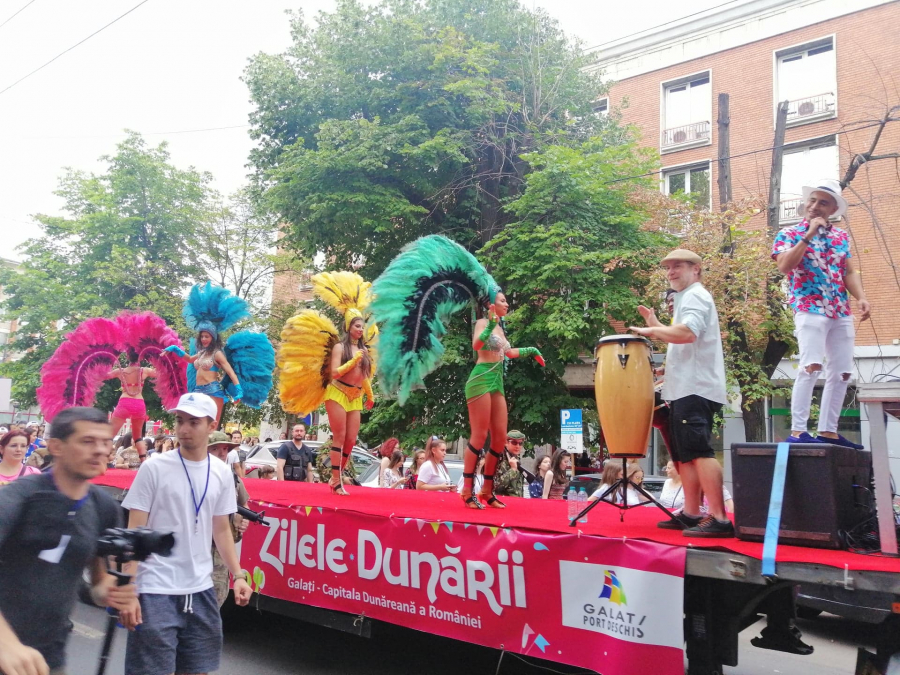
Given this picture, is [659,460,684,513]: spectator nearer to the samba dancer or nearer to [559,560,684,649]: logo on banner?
the samba dancer

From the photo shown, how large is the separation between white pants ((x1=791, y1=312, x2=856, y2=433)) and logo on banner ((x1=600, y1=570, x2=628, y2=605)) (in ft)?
5.24

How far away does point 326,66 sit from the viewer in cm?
1681

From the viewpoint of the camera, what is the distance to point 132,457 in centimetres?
1173

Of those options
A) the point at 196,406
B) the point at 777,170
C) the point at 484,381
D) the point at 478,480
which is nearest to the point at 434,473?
the point at 478,480

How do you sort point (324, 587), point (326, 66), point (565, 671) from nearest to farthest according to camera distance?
point (324, 587) < point (565, 671) < point (326, 66)

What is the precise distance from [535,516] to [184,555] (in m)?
2.46

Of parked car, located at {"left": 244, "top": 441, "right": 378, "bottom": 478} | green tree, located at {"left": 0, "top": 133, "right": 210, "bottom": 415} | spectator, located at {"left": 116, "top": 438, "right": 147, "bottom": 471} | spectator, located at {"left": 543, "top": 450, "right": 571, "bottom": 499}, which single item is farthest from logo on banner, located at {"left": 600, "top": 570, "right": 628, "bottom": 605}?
green tree, located at {"left": 0, "top": 133, "right": 210, "bottom": 415}

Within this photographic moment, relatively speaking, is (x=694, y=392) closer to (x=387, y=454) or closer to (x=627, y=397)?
(x=627, y=397)

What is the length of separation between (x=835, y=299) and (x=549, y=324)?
9557 mm

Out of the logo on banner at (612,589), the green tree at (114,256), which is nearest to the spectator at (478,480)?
the logo on banner at (612,589)

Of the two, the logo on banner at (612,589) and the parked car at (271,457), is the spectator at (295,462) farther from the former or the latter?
the logo on banner at (612,589)

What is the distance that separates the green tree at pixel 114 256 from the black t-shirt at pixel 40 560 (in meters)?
23.6

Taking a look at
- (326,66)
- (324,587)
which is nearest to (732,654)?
(324,587)

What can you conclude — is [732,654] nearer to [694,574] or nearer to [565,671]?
[694,574]
